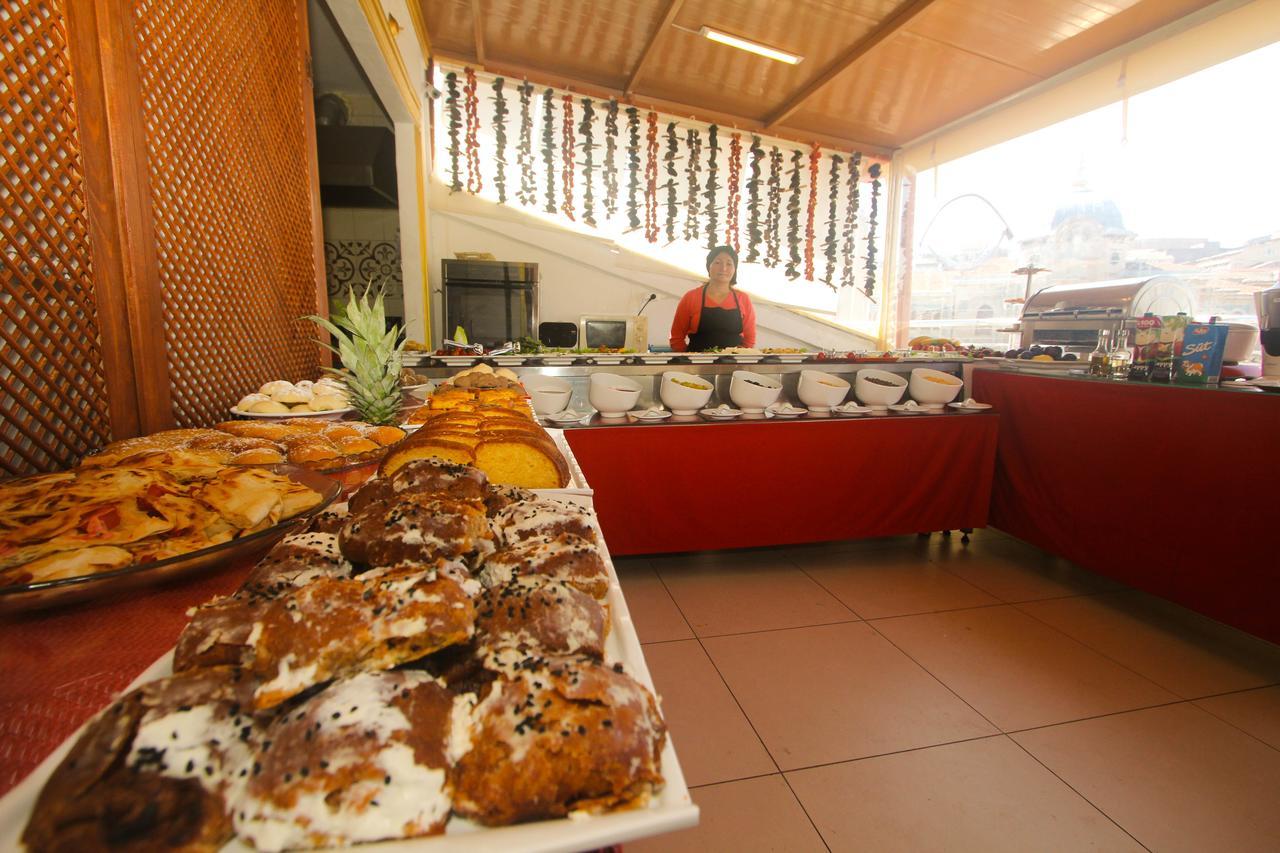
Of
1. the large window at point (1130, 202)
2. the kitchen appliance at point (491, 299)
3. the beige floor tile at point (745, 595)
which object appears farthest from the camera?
the kitchen appliance at point (491, 299)

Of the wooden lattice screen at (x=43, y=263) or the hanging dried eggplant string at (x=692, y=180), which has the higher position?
the hanging dried eggplant string at (x=692, y=180)

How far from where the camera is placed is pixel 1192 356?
2910mm

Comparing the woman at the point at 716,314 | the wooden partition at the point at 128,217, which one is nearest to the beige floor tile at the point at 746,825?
the wooden partition at the point at 128,217

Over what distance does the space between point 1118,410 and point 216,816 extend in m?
4.15

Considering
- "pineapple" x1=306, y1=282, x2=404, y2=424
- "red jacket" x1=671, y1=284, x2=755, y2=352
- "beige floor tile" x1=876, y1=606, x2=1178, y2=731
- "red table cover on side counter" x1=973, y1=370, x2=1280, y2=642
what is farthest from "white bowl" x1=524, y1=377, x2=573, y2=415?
"red table cover on side counter" x1=973, y1=370, x2=1280, y2=642

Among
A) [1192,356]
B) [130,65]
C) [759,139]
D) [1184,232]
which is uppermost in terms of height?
[759,139]

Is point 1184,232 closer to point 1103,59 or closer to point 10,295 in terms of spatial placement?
point 1103,59

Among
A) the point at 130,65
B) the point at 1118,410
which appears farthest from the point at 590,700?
the point at 1118,410

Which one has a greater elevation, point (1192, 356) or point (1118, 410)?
point (1192, 356)

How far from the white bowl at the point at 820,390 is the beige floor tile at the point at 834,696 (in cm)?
142

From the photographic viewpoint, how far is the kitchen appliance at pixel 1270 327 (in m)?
2.90

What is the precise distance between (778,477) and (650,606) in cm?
115

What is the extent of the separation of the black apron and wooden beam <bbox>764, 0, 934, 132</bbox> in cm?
274

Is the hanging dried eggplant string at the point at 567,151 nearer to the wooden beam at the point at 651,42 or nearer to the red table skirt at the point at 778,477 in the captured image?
the wooden beam at the point at 651,42
